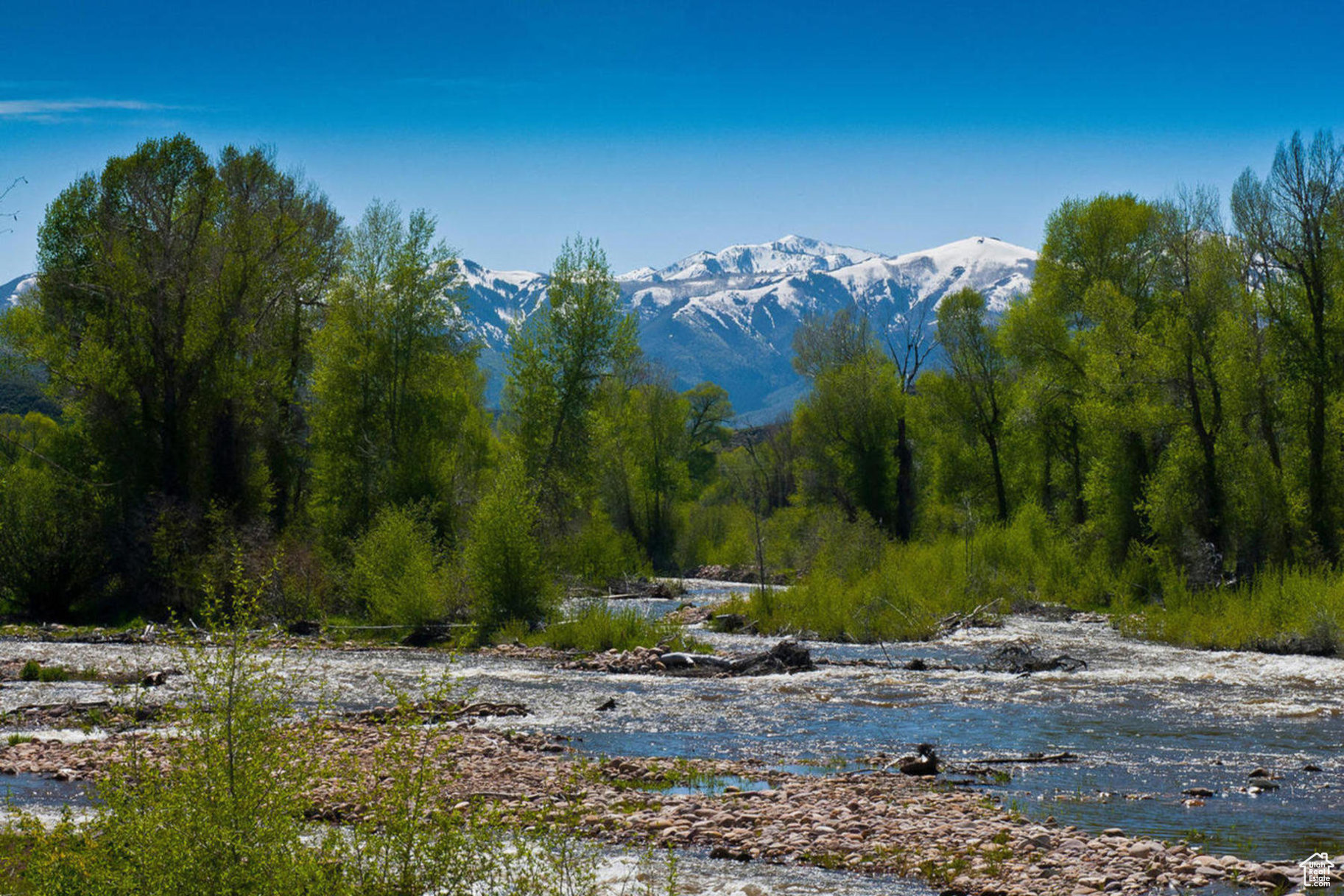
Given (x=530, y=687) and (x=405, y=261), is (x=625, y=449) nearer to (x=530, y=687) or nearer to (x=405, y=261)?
(x=405, y=261)

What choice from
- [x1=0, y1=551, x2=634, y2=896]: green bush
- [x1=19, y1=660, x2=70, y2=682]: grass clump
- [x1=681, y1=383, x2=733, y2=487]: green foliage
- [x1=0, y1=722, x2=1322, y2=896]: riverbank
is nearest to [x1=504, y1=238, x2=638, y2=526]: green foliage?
[x1=19, y1=660, x2=70, y2=682]: grass clump

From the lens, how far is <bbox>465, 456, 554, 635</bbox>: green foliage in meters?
30.4

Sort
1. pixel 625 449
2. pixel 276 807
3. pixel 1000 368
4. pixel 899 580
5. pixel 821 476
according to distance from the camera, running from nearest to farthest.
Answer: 1. pixel 276 807
2. pixel 899 580
3. pixel 1000 368
4. pixel 821 476
5. pixel 625 449

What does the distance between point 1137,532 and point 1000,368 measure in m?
15.6

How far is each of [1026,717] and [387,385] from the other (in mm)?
29103

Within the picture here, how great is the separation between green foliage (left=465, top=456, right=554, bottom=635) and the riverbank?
1484cm

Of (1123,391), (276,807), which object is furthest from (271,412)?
(276,807)

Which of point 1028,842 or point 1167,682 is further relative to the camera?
point 1167,682

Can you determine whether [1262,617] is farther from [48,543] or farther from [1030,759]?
[48,543]

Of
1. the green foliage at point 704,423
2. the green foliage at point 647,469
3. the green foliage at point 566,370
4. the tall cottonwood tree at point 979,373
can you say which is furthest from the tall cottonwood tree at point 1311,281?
the green foliage at point 704,423

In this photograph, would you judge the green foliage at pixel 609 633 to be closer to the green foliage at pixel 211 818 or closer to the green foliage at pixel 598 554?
the green foliage at pixel 598 554

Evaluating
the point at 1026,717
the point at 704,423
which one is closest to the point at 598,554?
the point at 1026,717

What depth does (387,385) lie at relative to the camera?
133 ft

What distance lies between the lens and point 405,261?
4066 cm
